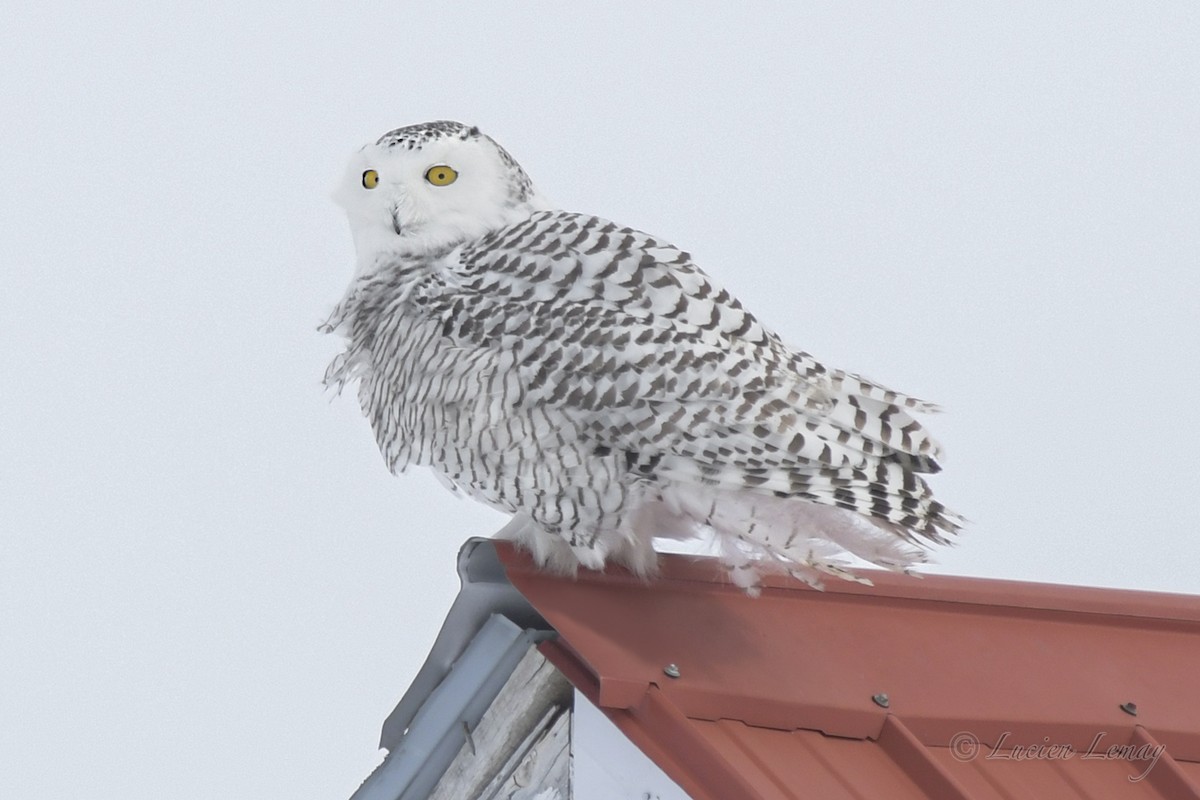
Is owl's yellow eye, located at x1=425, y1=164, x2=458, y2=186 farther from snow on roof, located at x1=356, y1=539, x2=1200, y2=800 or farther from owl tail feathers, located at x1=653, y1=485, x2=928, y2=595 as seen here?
owl tail feathers, located at x1=653, y1=485, x2=928, y2=595

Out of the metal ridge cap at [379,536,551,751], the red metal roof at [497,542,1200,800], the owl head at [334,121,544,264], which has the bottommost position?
the metal ridge cap at [379,536,551,751]

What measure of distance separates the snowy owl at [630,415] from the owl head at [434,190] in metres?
0.12

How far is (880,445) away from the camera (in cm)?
326

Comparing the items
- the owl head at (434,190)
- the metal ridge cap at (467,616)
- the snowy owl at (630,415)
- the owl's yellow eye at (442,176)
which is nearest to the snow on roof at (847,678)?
the metal ridge cap at (467,616)

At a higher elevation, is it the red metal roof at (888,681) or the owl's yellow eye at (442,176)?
the owl's yellow eye at (442,176)

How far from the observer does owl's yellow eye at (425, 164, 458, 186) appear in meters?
3.88

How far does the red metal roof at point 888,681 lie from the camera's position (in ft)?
10.5

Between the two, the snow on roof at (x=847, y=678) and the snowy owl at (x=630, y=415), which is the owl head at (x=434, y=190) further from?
the snow on roof at (x=847, y=678)

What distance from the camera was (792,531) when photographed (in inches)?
130

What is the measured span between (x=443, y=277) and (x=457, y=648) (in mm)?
770

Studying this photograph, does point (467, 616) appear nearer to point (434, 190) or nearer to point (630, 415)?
point (630, 415)

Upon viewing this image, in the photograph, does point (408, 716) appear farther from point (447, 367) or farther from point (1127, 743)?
point (1127, 743)

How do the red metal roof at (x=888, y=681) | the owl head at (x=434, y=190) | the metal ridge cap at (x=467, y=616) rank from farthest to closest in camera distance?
the owl head at (x=434, y=190) < the metal ridge cap at (x=467, y=616) < the red metal roof at (x=888, y=681)

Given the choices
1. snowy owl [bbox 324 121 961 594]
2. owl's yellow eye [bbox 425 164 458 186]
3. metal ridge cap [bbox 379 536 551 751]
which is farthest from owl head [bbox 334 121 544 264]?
metal ridge cap [bbox 379 536 551 751]
